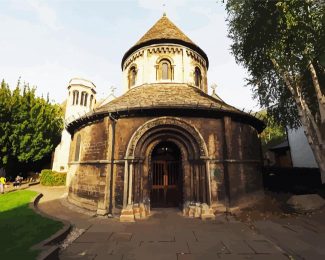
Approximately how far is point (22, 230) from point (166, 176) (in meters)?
6.88

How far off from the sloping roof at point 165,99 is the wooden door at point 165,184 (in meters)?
3.50

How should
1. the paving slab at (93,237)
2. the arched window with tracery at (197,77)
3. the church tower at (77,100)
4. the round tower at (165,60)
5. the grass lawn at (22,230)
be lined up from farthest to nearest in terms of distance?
the church tower at (77,100)
the arched window with tracery at (197,77)
the round tower at (165,60)
the paving slab at (93,237)
the grass lawn at (22,230)

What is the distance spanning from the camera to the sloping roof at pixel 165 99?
10312 mm

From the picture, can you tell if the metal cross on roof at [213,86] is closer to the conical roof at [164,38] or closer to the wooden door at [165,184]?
the conical roof at [164,38]

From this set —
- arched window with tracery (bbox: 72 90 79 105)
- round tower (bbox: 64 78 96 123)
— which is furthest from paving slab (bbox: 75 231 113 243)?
arched window with tracery (bbox: 72 90 79 105)

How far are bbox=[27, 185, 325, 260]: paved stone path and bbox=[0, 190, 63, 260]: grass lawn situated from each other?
1019 millimetres

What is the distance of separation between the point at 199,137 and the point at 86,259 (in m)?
7.12

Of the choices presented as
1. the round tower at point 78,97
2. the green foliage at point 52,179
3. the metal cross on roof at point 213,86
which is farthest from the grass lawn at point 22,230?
the round tower at point 78,97

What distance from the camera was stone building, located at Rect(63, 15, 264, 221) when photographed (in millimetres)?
9852

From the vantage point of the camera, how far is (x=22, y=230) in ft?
23.9

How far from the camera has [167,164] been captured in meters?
11.2

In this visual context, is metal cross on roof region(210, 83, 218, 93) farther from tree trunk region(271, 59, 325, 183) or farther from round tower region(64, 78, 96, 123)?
round tower region(64, 78, 96, 123)

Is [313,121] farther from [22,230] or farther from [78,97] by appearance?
[78,97]

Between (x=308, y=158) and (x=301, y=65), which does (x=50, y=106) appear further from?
(x=308, y=158)
